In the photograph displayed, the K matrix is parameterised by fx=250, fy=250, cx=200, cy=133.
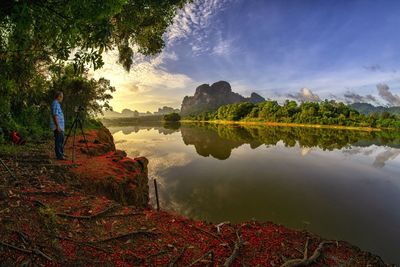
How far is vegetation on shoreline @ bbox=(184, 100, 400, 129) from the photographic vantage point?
6781 centimetres

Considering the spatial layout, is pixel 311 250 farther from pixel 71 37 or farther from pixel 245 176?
pixel 245 176

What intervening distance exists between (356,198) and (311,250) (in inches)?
396

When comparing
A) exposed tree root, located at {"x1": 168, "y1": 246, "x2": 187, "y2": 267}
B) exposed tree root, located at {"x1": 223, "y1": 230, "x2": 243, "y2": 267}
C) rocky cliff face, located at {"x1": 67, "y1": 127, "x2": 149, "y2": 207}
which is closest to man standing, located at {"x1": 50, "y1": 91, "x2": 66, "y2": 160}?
rocky cliff face, located at {"x1": 67, "y1": 127, "x2": 149, "y2": 207}

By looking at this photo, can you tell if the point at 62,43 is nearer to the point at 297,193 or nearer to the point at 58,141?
the point at 58,141

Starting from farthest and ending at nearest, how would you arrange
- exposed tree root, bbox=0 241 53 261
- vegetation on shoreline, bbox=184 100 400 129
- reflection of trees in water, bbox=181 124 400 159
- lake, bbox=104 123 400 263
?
vegetation on shoreline, bbox=184 100 400 129 < reflection of trees in water, bbox=181 124 400 159 < lake, bbox=104 123 400 263 < exposed tree root, bbox=0 241 53 261

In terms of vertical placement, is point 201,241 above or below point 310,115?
below

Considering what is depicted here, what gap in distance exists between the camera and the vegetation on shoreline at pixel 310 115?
67.8 metres

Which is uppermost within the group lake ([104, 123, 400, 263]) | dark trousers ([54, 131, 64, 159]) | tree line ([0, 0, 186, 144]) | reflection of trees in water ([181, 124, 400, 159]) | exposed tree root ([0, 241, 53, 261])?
tree line ([0, 0, 186, 144])

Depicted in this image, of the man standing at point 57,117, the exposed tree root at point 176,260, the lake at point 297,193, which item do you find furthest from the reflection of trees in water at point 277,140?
the exposed tree root at point 176,260

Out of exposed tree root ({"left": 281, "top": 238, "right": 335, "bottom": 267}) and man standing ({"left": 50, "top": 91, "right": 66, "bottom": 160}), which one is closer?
exposed tree root ({"left": 281, "top": 238, "right": 335, "bottom": 267})

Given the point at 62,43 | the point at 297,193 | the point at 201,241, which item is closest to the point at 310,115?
the point at 297,193

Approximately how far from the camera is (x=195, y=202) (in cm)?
1288

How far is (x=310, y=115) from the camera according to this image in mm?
81375

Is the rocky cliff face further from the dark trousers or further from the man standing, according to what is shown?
the man standing
